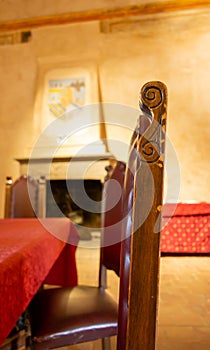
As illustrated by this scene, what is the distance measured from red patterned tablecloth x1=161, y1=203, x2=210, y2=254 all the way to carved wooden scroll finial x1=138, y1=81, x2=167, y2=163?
3022 mm

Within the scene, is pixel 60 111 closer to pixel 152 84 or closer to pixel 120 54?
pixel 120 54

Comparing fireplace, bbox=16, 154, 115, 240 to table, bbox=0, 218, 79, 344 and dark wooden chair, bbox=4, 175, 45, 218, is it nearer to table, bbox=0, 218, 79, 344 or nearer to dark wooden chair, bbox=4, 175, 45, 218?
dark wooden chair, bbox=4, 175, 45, 218

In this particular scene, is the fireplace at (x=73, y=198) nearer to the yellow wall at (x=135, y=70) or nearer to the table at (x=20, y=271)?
the yellow wall at (x=135, y=70)

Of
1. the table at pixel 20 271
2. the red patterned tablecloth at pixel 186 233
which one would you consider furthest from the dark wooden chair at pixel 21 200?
the red patterned tablecloth at pixel 186 233

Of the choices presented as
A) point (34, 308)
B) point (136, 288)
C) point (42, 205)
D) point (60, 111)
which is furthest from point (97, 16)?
point (136, 288)

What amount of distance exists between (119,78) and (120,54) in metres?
0.42

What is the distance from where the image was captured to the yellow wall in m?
4.93

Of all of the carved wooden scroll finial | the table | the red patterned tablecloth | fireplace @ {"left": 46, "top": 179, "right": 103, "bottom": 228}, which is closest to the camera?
the carved wooden scroll finial

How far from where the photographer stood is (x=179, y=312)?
5.93 feet

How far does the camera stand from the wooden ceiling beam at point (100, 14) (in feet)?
16.3

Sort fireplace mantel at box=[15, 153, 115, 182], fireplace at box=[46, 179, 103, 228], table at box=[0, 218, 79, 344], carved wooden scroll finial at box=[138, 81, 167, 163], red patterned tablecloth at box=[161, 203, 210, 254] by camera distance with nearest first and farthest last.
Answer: carved wooden scroll finial at box=[138, 81, 167, 163] < table at box=[0, 218, 79, 344] < red patterned tablecloth at box=[161, 203, 210, 254] < fireplace mantel at box=[15, 153, 115, 182] < fireplace at box=[46, 179, 103, 228]

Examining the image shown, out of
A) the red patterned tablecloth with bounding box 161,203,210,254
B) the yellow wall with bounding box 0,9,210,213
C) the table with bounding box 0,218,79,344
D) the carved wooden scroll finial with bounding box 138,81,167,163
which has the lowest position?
the red patterned tablecloth with bounding box 161,203,210,254

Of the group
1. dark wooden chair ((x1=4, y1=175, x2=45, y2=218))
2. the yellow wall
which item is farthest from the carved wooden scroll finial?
the yellow wall

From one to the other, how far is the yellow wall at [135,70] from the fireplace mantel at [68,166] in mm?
449
